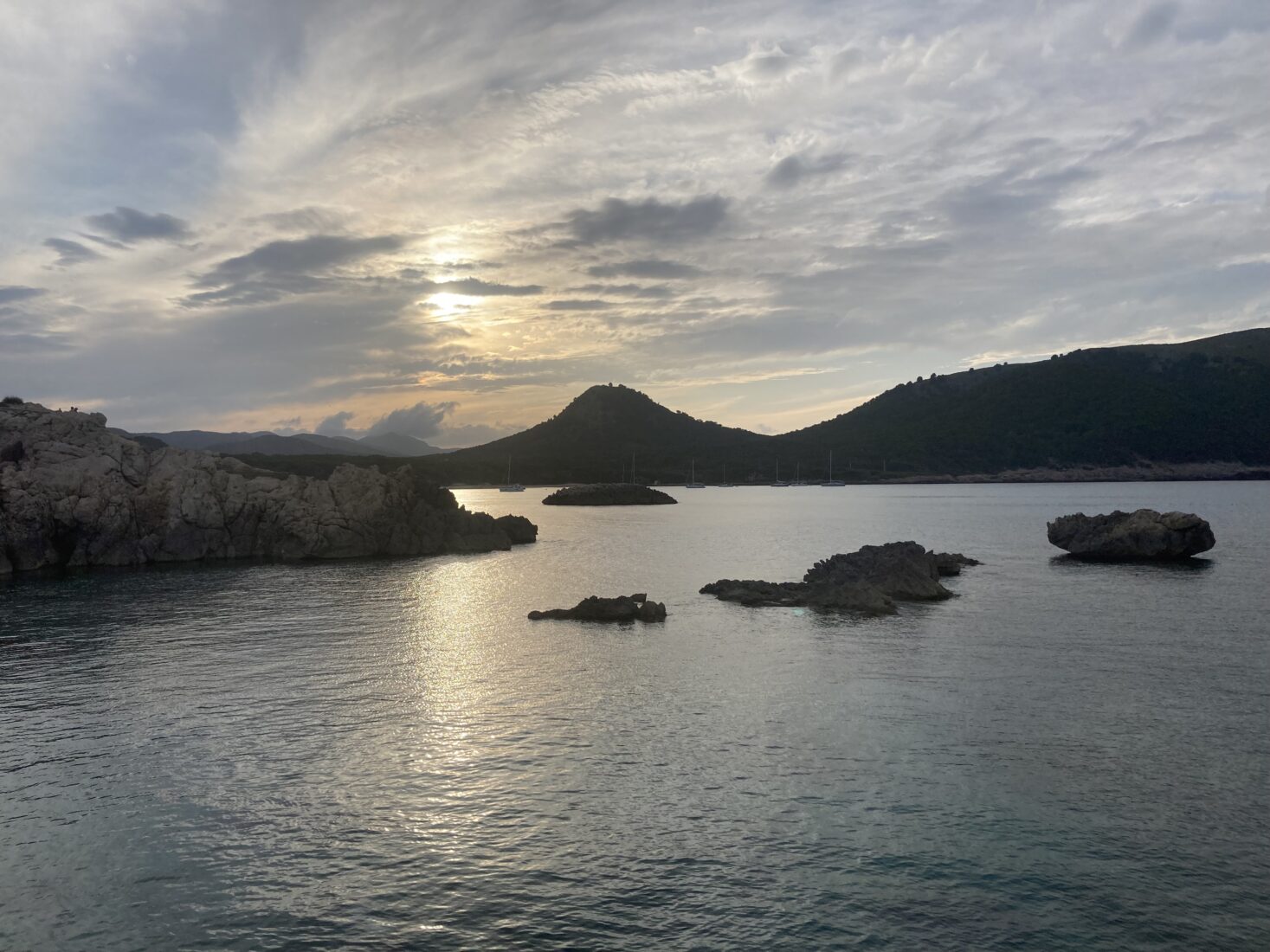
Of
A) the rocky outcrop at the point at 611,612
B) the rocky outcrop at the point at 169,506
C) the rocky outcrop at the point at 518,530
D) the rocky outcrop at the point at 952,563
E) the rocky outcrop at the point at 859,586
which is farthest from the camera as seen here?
the rocky outcrop at the point at 518,530

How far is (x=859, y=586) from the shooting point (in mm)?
43438

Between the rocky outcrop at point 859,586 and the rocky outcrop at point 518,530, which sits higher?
the rocky outcrop at point 518,530

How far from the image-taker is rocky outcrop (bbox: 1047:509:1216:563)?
63.8 metres

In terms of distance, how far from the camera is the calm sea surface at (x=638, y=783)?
1281 centimetres

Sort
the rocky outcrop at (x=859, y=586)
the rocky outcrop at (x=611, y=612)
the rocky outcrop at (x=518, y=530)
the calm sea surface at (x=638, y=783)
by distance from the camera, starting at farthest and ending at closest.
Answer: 1. the rocky outcrop at (x=518, y=530)
2. the rocky outcrop at (x=859, y=586)
3. the rocky outcrop at (x=611, y=612)
4. the calm sea surface at (x=638, y=783)

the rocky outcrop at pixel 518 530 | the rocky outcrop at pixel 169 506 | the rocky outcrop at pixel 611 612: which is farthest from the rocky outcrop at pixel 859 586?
the rocky outcrop at pixel 518 530

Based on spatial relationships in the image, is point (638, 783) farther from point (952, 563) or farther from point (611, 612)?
point (952, 563)

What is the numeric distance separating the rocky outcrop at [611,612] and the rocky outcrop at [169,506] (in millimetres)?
36304

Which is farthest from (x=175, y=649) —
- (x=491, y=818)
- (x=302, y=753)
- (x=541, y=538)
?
(x=541, y=538)

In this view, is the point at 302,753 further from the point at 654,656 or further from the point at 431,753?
the point at 654,656

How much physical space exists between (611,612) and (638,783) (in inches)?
884

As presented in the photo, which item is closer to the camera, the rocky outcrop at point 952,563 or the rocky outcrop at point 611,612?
the rocky outcrop at point 611,612

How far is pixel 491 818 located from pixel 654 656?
631 inches

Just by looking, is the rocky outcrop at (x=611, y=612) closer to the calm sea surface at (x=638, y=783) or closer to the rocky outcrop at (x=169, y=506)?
the calm sea surface at (x=638, y=783)
